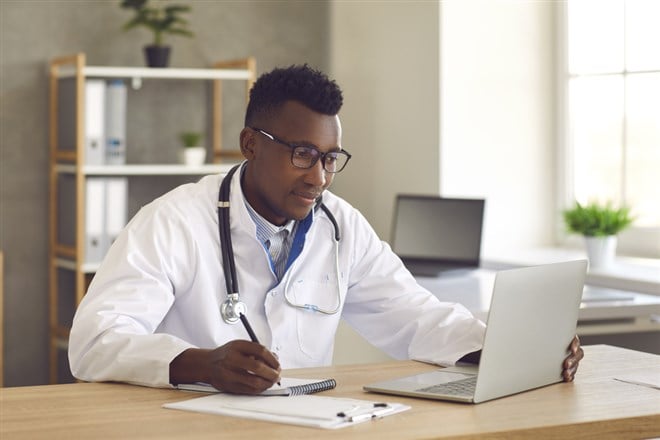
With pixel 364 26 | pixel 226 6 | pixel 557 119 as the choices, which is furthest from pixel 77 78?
pixel 557 119

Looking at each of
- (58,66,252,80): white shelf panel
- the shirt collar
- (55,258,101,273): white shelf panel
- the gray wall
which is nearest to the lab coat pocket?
the shirt collar

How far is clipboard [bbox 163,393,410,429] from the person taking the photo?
4.42 feet

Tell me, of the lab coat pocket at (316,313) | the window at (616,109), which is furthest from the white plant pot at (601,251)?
the lab coat pocket at (316,313)

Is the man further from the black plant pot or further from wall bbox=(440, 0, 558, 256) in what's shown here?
the black plant pot

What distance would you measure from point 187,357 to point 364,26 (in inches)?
105

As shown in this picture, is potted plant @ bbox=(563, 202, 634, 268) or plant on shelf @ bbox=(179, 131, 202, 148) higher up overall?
plant on shelf @ bbox=(179, 131, 202, 148)

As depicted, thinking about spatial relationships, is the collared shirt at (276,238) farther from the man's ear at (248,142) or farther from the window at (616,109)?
the window at (616,109)

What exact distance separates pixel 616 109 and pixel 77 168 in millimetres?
1891

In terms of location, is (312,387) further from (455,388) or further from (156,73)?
(156,73)

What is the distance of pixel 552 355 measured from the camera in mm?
1634

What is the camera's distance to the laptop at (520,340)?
4.85 feet

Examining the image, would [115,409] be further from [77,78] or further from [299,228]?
[77,78]

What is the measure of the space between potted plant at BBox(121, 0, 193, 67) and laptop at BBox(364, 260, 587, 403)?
2.36 metres

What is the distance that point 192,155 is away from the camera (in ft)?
12.6
